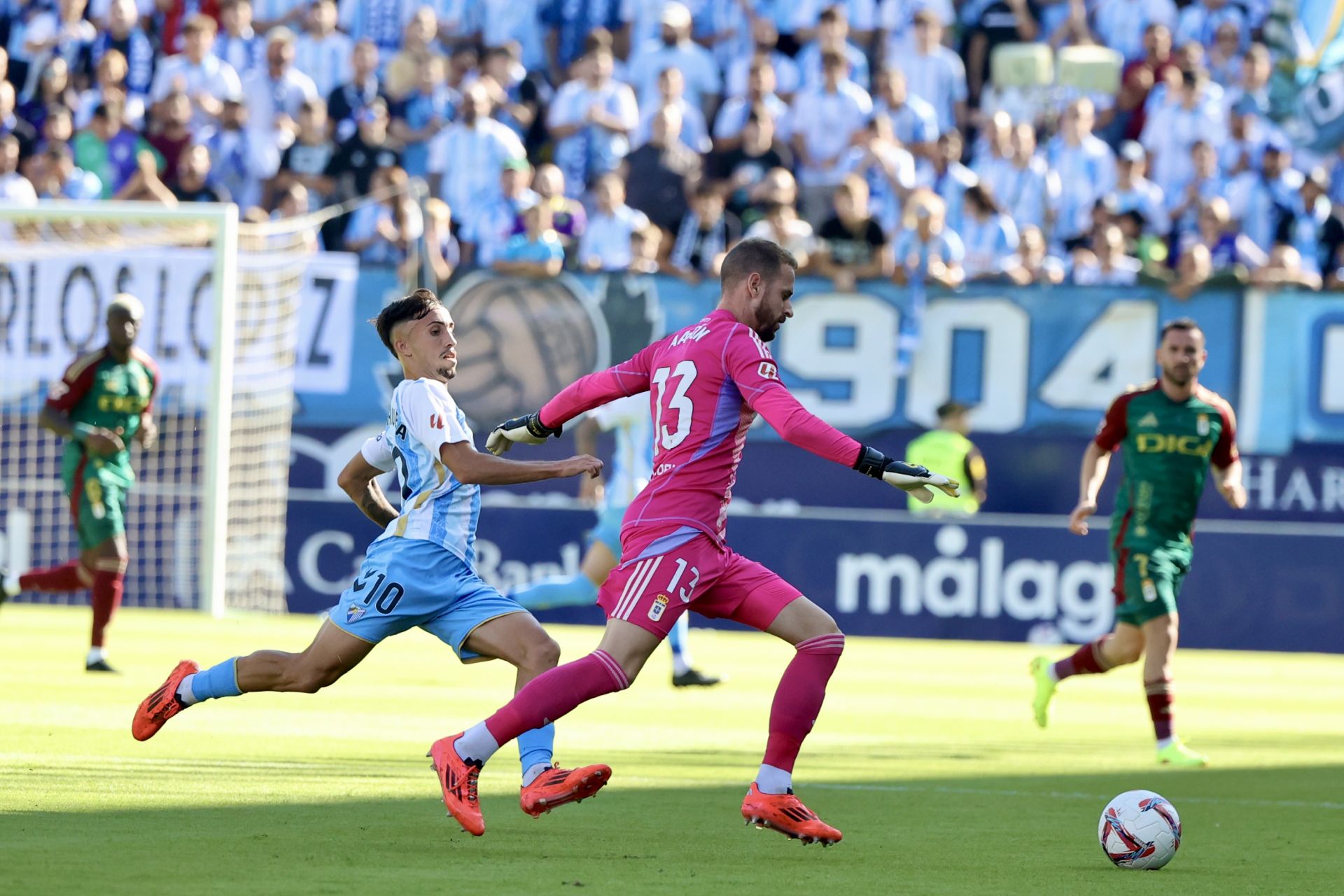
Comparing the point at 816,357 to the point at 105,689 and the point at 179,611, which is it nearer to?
the point at 179,611

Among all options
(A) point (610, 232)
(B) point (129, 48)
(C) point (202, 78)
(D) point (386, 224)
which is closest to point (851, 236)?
(A) point (610, 232)

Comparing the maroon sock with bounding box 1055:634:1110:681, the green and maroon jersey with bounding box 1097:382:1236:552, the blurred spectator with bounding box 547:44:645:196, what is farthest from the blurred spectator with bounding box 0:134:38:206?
the green and maroon jersey with bounding box 1097:382:1236:552

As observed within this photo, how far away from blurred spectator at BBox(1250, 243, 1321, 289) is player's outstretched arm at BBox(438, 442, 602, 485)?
12375 mm

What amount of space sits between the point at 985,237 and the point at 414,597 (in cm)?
1257

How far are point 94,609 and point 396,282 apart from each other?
636 centimetres

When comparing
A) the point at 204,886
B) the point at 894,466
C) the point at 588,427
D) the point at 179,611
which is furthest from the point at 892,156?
the point at 204,886

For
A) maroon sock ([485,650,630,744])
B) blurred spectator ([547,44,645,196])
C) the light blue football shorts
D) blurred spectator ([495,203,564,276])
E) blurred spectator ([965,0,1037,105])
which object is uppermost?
blurred spectator ([965,0,1037,105])

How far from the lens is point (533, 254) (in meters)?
18.4

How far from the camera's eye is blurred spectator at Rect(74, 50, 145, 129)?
20469 millimetres

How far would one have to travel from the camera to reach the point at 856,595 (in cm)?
1816

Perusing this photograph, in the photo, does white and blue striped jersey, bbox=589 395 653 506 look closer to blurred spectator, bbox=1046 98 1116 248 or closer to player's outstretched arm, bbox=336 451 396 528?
player's outstretched arm, bbox=336 451 396 528

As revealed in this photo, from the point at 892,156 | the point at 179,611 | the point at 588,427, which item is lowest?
the point at 179,611

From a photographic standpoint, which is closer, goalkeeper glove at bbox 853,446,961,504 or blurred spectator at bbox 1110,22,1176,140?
goalkeeper glove at bbox 853,446,961,504

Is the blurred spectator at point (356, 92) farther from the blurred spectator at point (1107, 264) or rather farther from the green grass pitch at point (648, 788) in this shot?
the blurred spectator at point (1107, 264)
